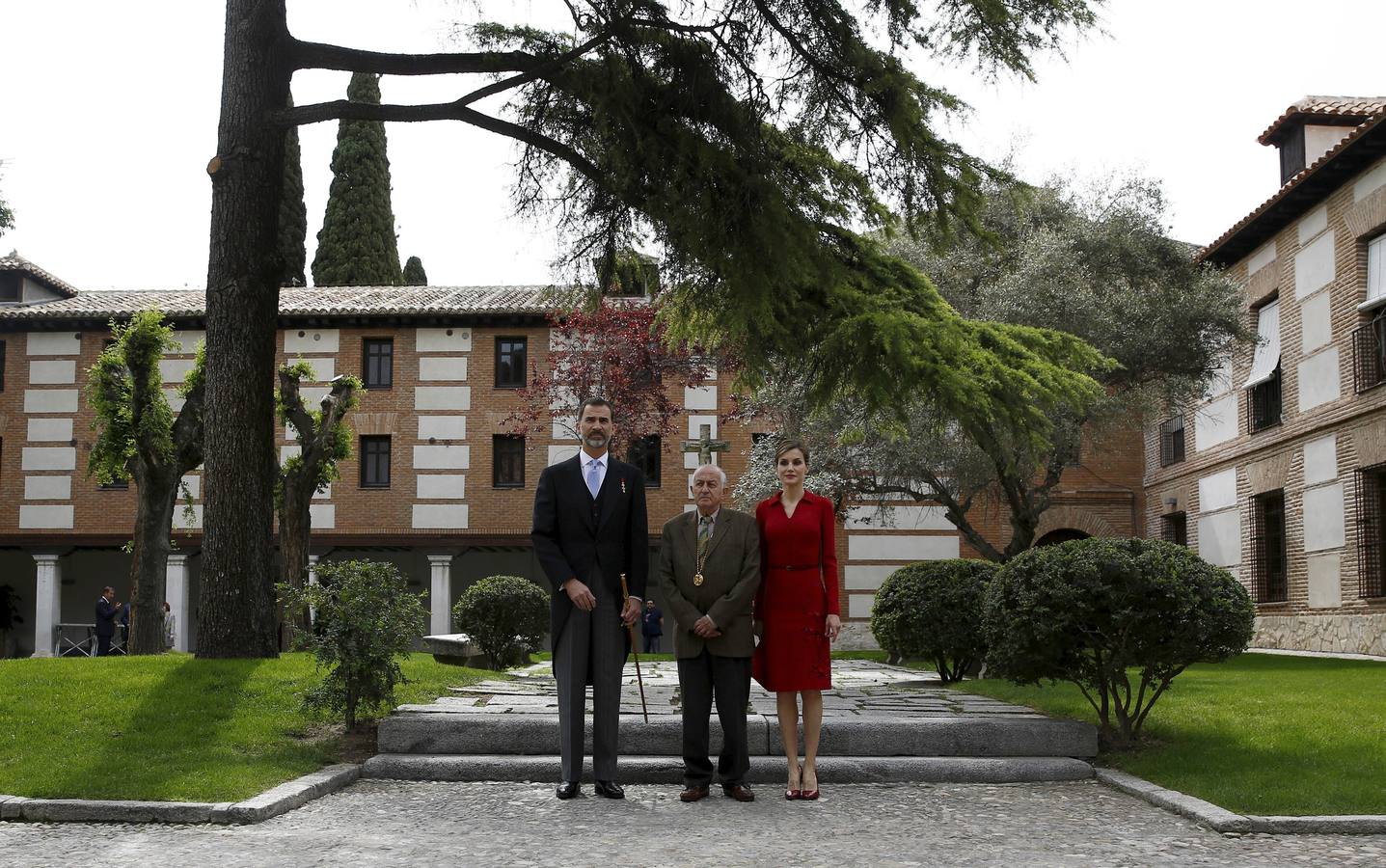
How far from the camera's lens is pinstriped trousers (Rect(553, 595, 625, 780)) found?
6.62 metres

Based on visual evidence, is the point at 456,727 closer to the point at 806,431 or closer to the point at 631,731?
the point at 631,731

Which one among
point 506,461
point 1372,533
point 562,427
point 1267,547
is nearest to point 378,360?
point 506,461

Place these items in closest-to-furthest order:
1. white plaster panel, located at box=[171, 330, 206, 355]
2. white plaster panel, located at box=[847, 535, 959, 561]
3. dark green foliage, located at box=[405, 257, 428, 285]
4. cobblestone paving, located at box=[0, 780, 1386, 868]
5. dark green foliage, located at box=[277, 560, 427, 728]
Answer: cobblestone paving, located at box=[0, 780, 1386, 868] → dark green foliage, located at box=[277, 560, 427, 728] → white plaster panel, located at box=[847, 535, 959, 561] → white plaster panel, located at box=[171, 330, 206, 355] → dark green foliage, located at box=[405, 257, 428, 285]

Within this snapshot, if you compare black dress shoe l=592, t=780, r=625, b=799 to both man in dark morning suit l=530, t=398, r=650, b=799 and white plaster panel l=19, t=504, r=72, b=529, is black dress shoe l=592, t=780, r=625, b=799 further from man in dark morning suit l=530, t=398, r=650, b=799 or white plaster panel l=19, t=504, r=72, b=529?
white plaster panel l=19, t=504, r=72, b=529

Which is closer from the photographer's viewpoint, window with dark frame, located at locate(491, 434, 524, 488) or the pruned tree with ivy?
the pruned tree with ivy

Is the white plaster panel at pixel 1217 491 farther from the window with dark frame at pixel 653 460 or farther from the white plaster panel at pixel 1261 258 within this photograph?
the window with dark frame at pixel 653 460

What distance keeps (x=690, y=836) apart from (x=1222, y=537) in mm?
21902

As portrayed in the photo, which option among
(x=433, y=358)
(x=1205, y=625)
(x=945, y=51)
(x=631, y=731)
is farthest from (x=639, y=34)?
(x=433, y=358)

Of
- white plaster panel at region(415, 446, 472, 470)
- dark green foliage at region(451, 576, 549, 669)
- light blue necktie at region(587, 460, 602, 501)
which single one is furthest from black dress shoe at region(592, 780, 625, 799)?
white plaster panel at region(415, 446, 472, 470)

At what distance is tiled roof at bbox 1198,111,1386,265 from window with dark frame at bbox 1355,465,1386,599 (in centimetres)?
457

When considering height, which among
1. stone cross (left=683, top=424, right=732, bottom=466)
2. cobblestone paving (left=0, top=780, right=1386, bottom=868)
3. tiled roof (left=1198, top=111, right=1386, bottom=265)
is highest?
tiled roof (left=1198, top=111, right=1386, bottom=265)

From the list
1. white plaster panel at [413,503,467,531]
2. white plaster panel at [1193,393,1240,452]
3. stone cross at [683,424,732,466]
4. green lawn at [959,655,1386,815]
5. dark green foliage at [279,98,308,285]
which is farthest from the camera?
dark green foliage at [279,98,308,285]

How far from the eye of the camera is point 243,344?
10617 mm

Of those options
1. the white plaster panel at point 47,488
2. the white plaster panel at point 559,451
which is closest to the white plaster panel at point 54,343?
the white plaster panel at point 47,488
